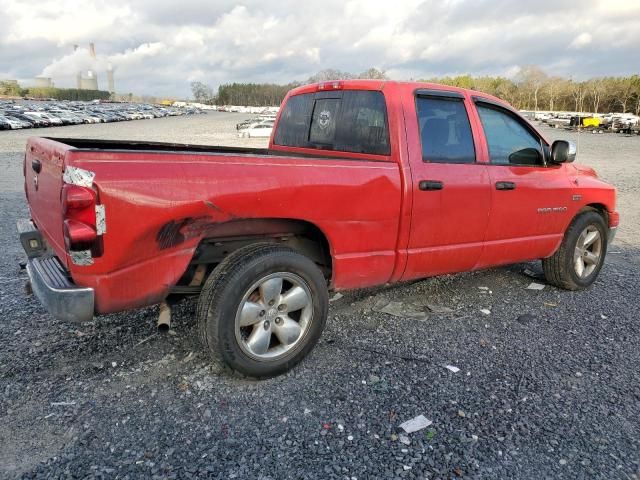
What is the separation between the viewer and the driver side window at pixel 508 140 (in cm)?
420

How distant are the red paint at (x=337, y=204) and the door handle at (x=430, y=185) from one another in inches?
1.3

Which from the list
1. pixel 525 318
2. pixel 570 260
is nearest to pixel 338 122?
pixel 525 318

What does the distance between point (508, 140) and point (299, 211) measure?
227cm

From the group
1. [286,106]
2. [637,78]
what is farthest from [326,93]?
[637,78]

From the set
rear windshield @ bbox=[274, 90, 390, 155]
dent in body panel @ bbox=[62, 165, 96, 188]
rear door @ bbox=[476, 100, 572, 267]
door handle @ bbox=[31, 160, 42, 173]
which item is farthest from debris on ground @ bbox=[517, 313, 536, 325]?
door handle @ bbox=[31, 160, 42, 173]

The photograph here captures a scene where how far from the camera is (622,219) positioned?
896 cm

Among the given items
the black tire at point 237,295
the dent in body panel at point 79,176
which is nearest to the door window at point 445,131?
the black tire at point 237,295

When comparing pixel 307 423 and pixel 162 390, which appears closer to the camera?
pixel 307 423

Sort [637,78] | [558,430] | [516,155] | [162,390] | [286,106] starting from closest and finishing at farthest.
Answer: [558,430] → [162,390] → [516,155] → [286,106] → [637,78]

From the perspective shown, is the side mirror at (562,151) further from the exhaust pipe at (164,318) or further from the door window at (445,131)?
the exhaust pipe at (164,318)

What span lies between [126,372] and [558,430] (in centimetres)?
270

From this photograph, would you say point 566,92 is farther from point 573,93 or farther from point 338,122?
point 338,122

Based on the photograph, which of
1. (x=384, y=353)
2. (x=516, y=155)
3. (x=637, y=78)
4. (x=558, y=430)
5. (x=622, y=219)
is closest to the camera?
(x=558, y=430)

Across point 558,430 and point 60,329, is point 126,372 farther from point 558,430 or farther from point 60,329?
point 558,430
